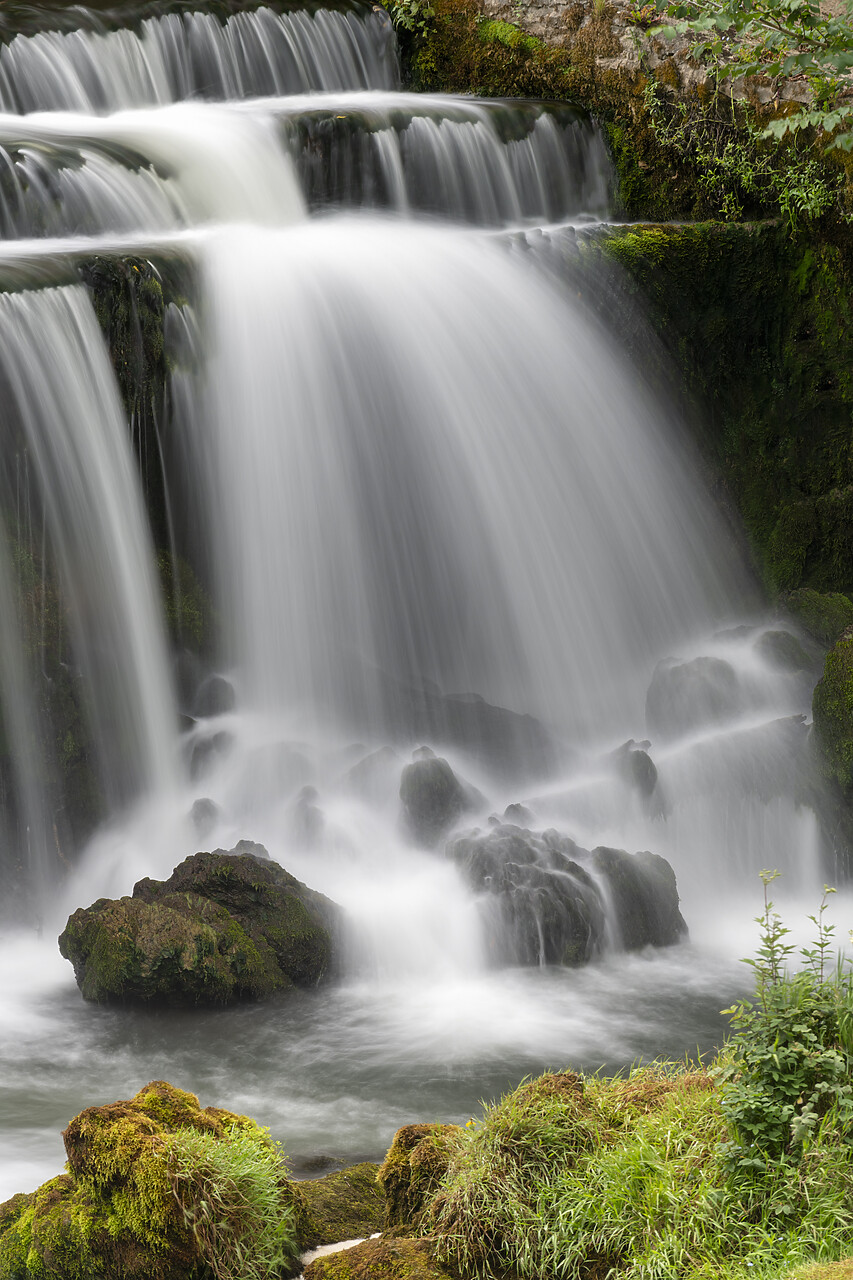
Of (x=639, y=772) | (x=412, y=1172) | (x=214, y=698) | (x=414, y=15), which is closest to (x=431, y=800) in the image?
(x=639, y=772)

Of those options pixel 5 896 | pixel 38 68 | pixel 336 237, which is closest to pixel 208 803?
pixel 5 896

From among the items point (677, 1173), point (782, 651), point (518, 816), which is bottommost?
point (677, 1173)

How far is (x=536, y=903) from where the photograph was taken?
279 inches

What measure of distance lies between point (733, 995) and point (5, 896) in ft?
15.0

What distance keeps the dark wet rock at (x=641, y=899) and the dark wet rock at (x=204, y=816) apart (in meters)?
2.68

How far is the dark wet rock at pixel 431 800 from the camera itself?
829cm

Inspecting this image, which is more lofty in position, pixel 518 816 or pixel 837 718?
pixel 837 718

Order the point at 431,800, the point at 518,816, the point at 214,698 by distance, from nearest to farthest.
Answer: the point at 431,800 → the point at 518,816 → the point at 214,698

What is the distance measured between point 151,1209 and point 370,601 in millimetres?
6801

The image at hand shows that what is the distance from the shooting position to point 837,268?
11453 millimetres

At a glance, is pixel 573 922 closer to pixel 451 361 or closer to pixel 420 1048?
pixel 420 1048

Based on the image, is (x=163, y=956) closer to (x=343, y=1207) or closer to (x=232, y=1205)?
(x=343, y=1207)

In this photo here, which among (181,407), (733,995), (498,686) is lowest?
(733,995)

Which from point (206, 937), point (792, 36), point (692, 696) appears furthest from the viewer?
point (692, 696)
